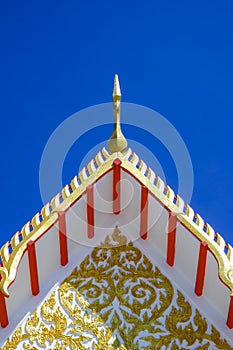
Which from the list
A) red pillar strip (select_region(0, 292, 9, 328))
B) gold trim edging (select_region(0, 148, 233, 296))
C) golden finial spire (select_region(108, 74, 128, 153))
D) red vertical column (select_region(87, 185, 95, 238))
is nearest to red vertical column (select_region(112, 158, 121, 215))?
gold trim edging (select_region(0, 148, 233, 296))

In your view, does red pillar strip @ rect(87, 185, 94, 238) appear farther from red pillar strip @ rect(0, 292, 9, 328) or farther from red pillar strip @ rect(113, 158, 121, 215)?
red pillar strip @ rect(0, 292, 9, 328)

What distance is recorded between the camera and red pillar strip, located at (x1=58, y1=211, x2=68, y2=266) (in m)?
16.1

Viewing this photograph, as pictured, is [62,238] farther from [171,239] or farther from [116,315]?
[171,239]

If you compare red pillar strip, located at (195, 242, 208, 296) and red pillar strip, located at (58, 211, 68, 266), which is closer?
red pillar strip, located at (195, 242, 208, 296)

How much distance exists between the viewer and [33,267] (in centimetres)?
1580

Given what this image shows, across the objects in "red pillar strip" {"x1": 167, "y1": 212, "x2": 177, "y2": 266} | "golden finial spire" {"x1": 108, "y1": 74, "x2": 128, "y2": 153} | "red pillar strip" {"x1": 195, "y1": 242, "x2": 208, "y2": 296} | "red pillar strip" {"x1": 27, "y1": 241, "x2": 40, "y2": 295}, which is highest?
"golden finial spire" {"x1": 108, "y1": 74, "x2": 128, "y2": 153}

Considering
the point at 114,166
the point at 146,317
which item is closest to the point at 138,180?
the point at 114,166

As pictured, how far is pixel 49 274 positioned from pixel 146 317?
7.46ft

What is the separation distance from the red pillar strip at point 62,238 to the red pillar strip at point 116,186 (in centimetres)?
146

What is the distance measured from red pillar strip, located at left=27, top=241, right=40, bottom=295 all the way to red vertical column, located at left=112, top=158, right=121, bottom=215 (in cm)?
235

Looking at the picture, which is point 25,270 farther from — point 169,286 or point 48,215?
point 169,286

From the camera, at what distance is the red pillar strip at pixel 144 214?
16.5 m

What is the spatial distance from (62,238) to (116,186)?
67.9 inches

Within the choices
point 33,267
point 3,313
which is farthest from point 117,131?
point 3,313
